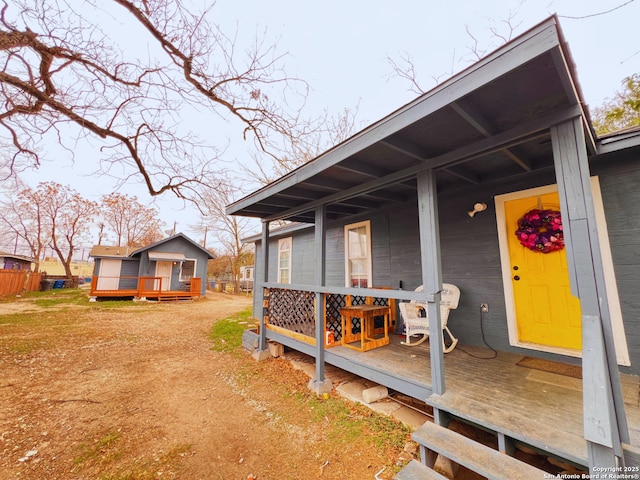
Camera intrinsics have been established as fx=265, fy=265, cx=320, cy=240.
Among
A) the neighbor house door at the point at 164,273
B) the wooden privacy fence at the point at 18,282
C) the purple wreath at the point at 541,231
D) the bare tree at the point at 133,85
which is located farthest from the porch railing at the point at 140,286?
the purple wreath at the point at 541,231

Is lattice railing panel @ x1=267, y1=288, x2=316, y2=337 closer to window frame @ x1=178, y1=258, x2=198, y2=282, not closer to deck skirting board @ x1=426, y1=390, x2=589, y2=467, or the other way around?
deck skirting board @ x1=426, y1=390, x2=589, y2=467

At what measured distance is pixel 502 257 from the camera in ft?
11.1

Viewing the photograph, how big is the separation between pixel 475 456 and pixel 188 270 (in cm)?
1786

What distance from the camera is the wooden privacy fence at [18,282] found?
44.1 feet

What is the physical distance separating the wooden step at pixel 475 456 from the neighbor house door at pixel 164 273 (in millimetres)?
16675

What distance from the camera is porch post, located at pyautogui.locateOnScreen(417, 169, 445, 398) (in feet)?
7.52

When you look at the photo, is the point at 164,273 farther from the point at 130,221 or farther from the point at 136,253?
the point at 130,221

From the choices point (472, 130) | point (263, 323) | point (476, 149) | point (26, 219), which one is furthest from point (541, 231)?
point (26, 219)

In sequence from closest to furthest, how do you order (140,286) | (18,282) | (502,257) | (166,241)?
(502,257) < (140,286) < (18,282) < (166,241)

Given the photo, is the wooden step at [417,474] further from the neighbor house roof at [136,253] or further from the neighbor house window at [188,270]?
the neighbor house window at [188,270]

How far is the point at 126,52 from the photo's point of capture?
484cm

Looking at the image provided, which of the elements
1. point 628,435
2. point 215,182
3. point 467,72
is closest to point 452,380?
point 628,435

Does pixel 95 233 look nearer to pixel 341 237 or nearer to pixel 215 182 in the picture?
pixel 215 182

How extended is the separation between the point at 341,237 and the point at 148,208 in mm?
22219
